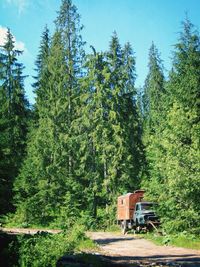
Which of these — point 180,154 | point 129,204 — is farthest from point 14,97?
point 180,154

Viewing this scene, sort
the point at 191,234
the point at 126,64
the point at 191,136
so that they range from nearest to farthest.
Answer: the point at 191,234, the point at 191,136, the point at 126,64

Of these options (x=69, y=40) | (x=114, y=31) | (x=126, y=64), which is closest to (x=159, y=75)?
(x=126, y=64)

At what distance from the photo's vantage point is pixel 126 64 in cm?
5453

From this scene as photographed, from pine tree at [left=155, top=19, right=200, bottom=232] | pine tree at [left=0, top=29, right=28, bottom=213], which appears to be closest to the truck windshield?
pine tree at [left=155, top=19, right=200, bottom=232]

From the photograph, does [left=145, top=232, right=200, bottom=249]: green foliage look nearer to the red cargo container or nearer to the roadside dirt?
the roadside dirt

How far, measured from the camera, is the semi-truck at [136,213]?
91.5ft

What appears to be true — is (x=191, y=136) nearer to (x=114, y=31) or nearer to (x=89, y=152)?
(x=89, y=152)

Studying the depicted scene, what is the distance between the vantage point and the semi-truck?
91.5ft

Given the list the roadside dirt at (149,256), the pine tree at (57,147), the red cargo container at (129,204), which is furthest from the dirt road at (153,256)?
the pine tree at (57,147)

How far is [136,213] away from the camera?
29.3 m

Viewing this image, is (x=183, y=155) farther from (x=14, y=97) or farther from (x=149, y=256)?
(x=14, y=97)

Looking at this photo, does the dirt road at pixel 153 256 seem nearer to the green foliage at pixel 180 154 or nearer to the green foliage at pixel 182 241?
the green foliage at pixel 182 241

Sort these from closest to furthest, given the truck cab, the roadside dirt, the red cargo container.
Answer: the roadside dirt < the truck cab < the red cargo container

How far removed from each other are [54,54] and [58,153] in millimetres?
10342
